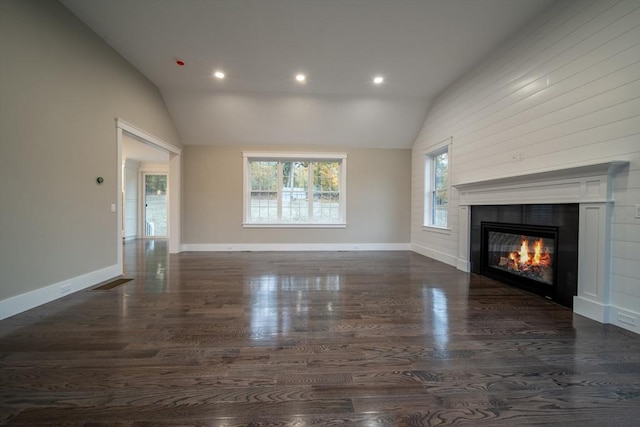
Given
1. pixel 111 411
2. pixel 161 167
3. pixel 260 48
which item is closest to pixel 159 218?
pixel 161 167

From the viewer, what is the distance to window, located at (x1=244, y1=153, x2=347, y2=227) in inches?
255

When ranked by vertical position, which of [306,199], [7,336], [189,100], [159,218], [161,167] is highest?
[189,100]

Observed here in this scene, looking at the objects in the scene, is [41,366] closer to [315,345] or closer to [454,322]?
[315,345]

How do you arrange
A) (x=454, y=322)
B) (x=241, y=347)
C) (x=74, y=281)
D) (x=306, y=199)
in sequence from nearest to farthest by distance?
1. (x=241, y=347)
2. (x=454, y=322)
3. (x=74, y=281)
4. (x=306, y=199)

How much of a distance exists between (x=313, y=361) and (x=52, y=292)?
3.07 metres

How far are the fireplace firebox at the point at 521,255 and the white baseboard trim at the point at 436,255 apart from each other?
0.69m

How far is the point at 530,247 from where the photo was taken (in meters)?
3.29

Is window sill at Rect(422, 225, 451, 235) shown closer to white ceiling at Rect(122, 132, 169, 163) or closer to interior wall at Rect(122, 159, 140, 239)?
white ceiling at Rect(122, 132, 169, 163)

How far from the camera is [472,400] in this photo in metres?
1.36

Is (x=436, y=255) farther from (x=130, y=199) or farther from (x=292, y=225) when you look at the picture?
(x=130, y=199)

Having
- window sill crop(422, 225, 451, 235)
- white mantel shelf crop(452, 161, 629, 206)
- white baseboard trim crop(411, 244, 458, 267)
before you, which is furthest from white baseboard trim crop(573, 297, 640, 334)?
window sill crop(422, 225, 451, 235)

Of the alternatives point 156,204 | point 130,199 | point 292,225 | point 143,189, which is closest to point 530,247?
point 292,225

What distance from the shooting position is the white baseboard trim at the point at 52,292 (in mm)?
2385

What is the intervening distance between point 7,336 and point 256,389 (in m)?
2.17
